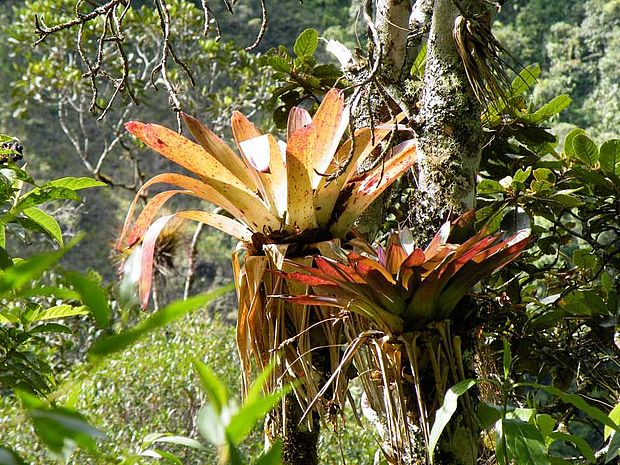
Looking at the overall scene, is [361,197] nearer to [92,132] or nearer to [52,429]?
[52,429]

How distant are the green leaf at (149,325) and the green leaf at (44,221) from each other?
694mm

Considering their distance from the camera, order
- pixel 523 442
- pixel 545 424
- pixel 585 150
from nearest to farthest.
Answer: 1. pixel 523 442
2. pixel 545 424
3. pixel 585 150

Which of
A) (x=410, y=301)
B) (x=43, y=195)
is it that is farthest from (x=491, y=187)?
(x=43, y=195)

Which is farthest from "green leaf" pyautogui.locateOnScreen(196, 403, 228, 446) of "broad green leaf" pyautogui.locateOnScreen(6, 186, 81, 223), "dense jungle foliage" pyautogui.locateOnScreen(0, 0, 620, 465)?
"broad green leaf" pyautogui.locateOnScreen(6, 186, 81, 223)

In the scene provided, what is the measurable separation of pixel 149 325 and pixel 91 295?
28 millimetres

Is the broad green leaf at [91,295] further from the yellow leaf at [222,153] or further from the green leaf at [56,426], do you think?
the yellow leaf at [222,153]

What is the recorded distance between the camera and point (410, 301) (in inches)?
28.7

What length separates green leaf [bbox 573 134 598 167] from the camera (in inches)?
46.7

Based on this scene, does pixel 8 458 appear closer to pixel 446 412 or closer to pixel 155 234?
pixel 446 412

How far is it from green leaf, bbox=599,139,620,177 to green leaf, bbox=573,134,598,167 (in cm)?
6

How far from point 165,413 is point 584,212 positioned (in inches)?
110

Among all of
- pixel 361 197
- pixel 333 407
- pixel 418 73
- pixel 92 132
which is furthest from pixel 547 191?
pixel 92 132

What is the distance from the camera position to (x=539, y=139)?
118cm

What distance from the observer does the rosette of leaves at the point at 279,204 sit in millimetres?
837
